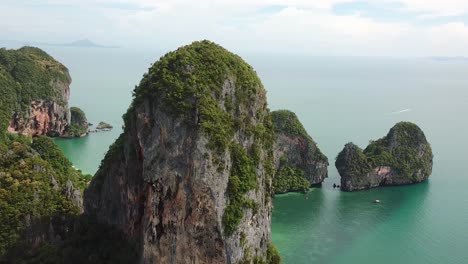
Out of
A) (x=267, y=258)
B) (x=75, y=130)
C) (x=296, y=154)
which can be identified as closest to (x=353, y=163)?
(x=296, y=154)

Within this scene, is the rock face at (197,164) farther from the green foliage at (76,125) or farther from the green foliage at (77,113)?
the green foliage at (77,113)

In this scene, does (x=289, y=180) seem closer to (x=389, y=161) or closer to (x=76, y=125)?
(x=389, y=161)

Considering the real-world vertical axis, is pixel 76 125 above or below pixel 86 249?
above

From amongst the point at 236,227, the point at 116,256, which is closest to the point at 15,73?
the point at 116,256

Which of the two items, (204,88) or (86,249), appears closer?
(204,88)

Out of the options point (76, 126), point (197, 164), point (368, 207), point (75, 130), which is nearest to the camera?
point (197, 164)

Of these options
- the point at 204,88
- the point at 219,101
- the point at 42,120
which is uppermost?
the point at 204,88

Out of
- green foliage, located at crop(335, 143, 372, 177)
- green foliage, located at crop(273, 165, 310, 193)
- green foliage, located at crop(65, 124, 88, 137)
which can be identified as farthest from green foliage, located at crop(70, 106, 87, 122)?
green foliage, located at crop(335, 143, 372, 177)
